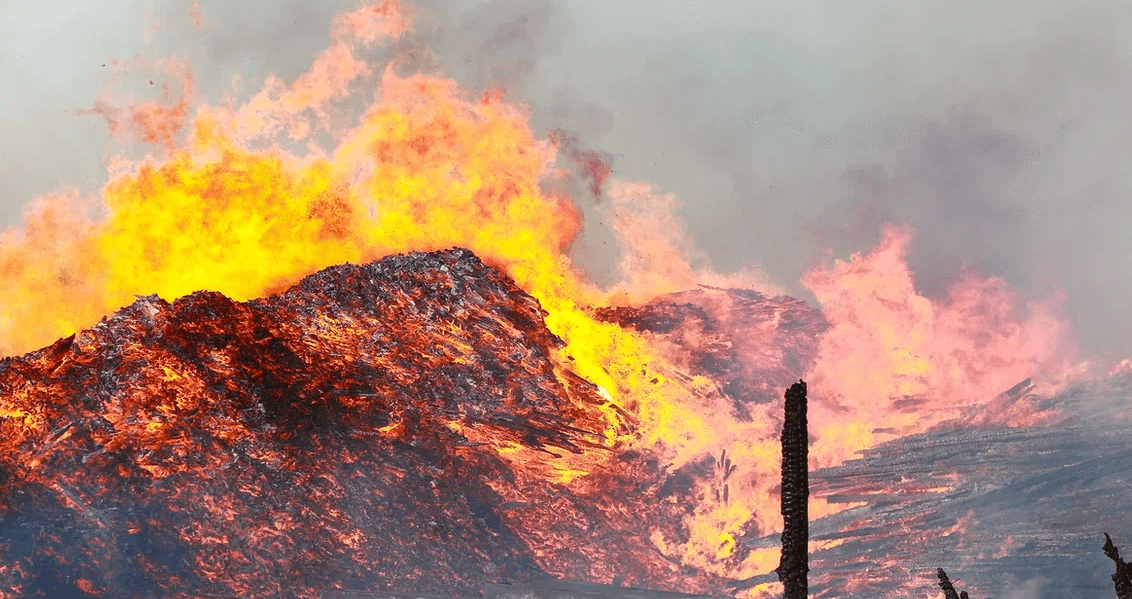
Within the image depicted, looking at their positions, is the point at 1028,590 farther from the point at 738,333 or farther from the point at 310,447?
the point at 310,447

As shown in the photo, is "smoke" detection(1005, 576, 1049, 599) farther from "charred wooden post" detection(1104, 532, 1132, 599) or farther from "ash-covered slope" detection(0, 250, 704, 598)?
"charred wooden post" detection(1104, 532, 1132, 599)

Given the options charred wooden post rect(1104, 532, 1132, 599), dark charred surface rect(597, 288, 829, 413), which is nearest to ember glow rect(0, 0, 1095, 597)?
dark charred surface rect(597, 288, 829, 413)

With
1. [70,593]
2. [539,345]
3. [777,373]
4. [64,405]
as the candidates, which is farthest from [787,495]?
[70,593]

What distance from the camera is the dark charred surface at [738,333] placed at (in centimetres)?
4212

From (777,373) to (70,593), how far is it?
98.2ft

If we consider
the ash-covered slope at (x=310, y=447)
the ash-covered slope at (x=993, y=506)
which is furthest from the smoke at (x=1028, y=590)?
the ash-covered slope at (x=310, y=447)

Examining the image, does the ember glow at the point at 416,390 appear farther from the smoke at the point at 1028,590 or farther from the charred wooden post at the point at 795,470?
the charred wooden post at the point at 795,470

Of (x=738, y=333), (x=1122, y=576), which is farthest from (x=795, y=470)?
(x=738, y=333)

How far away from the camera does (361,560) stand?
43625 mm

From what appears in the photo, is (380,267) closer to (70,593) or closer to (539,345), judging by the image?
(539,345)

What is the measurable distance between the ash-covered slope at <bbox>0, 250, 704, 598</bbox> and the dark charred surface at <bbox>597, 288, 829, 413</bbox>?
167 inches

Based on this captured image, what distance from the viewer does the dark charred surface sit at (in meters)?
42.1

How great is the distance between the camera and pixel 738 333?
43219mm

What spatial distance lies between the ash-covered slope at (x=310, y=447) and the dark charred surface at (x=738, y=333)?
4.24 meters
